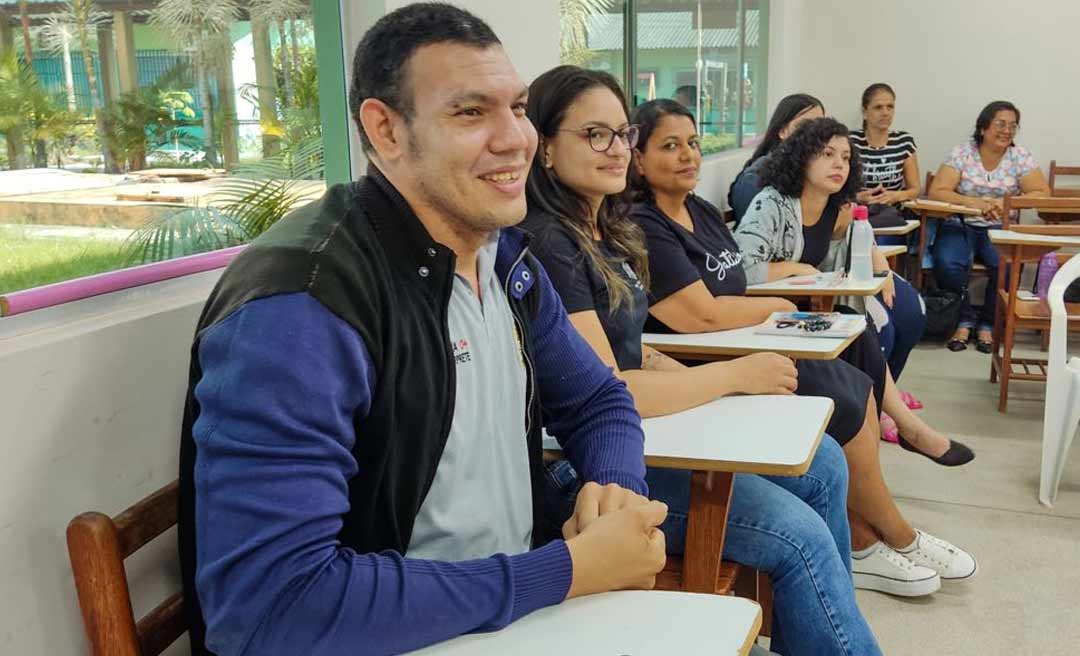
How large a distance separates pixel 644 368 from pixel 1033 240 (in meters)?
2.26

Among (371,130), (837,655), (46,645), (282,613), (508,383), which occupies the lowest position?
(837,655)

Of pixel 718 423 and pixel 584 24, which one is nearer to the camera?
pixel 718 423

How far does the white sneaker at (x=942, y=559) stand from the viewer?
2.31 m

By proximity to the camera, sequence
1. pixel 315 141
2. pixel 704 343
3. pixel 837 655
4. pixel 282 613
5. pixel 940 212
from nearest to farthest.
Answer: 1. pixel 282 613
2. pixel 837 655
3. pixel 315 141
4. pixel 704 343
5. pixel 940 212

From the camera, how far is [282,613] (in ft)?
2.76

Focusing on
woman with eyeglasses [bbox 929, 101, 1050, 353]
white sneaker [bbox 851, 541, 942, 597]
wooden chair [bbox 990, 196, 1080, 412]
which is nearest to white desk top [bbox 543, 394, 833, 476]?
white sneaker [bbox 851, 541, 942, 597]

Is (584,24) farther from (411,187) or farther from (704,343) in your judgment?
(411,187)

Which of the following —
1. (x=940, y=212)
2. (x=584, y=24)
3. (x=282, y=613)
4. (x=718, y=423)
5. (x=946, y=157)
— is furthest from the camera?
(x=946, y=157)

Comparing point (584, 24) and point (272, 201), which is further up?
point (584, 24)

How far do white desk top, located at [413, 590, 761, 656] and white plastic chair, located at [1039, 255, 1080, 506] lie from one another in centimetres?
218

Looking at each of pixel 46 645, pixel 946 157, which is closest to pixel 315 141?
pixel 46 645

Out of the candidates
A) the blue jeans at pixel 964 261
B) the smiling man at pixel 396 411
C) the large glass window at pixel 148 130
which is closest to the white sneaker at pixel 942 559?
the smiling man at pixel 396 411

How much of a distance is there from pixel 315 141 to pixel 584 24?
174 cm

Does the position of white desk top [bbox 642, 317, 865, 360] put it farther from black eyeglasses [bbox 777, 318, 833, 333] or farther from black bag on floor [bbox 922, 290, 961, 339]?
black bag on floor [bbox 922, 290, 961, 339]
